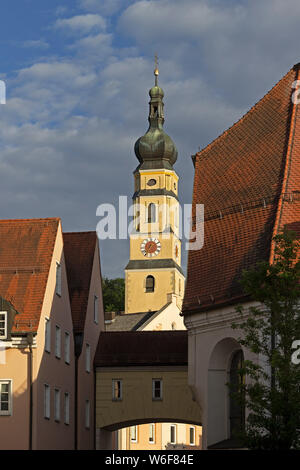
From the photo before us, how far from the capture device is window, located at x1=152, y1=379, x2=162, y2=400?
4872 centimetres

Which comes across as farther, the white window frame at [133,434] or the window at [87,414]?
the white window frame at [133,434]

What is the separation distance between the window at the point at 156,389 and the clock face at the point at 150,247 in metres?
75.4

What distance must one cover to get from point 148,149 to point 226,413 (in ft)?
292

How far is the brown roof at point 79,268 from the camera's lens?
49688 millimetres

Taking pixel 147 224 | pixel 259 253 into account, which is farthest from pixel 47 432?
pixel 147 224

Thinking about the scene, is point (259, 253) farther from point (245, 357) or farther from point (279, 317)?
point (279, 317)

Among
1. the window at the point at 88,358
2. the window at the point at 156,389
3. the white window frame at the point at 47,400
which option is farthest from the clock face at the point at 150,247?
the white window frame at the point at 47,400

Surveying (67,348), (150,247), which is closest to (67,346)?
(67,348)

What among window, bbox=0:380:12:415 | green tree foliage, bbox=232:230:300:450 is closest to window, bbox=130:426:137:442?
window, bbox=0:380:12:415

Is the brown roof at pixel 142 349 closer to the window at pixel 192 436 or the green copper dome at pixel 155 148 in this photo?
the window at pixel 192 436

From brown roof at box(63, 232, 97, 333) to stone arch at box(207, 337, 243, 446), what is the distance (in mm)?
10657

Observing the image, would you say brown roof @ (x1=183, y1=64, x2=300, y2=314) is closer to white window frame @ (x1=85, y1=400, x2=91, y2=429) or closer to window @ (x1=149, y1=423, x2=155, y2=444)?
white window frame @ (x1=85, y1=400, x2=91, y2=429)

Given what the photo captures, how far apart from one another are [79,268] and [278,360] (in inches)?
911
